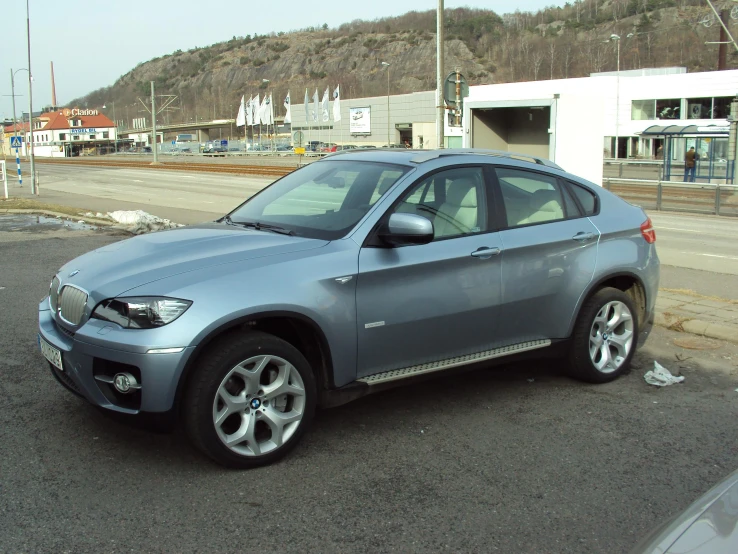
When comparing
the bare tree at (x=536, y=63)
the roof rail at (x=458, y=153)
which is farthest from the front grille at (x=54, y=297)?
the bare tree at (x=536, y=63)

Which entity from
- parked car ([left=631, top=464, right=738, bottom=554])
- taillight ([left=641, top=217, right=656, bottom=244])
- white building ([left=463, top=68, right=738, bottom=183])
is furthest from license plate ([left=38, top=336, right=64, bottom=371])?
white building ([left=463, top=68, right=738, bottom=183])

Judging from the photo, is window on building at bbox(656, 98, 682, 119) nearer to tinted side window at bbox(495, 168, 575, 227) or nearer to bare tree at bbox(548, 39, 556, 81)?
tinted side window at bbox(495, 168, 575, 227)

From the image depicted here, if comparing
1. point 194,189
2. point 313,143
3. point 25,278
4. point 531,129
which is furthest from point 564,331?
point 313,143

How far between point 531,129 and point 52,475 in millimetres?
11676

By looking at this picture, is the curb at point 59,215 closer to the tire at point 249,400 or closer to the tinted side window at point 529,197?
the tinted side window at point 529,197

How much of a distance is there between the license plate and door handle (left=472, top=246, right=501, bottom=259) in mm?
2478

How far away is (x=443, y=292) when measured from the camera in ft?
15.2

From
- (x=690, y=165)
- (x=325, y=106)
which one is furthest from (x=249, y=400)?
(x=325, y=106)

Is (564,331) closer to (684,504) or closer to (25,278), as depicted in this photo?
(684,504)

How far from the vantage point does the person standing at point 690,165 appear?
30.1 metres

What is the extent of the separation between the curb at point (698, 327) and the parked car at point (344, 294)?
1242mm

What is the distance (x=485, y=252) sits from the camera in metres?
4.83

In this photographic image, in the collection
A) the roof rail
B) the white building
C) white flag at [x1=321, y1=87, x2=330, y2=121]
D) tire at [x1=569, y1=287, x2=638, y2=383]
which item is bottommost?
tire at [x1=569, y1=287, x2=638, y2=383]

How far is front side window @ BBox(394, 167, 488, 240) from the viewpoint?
4762mm
